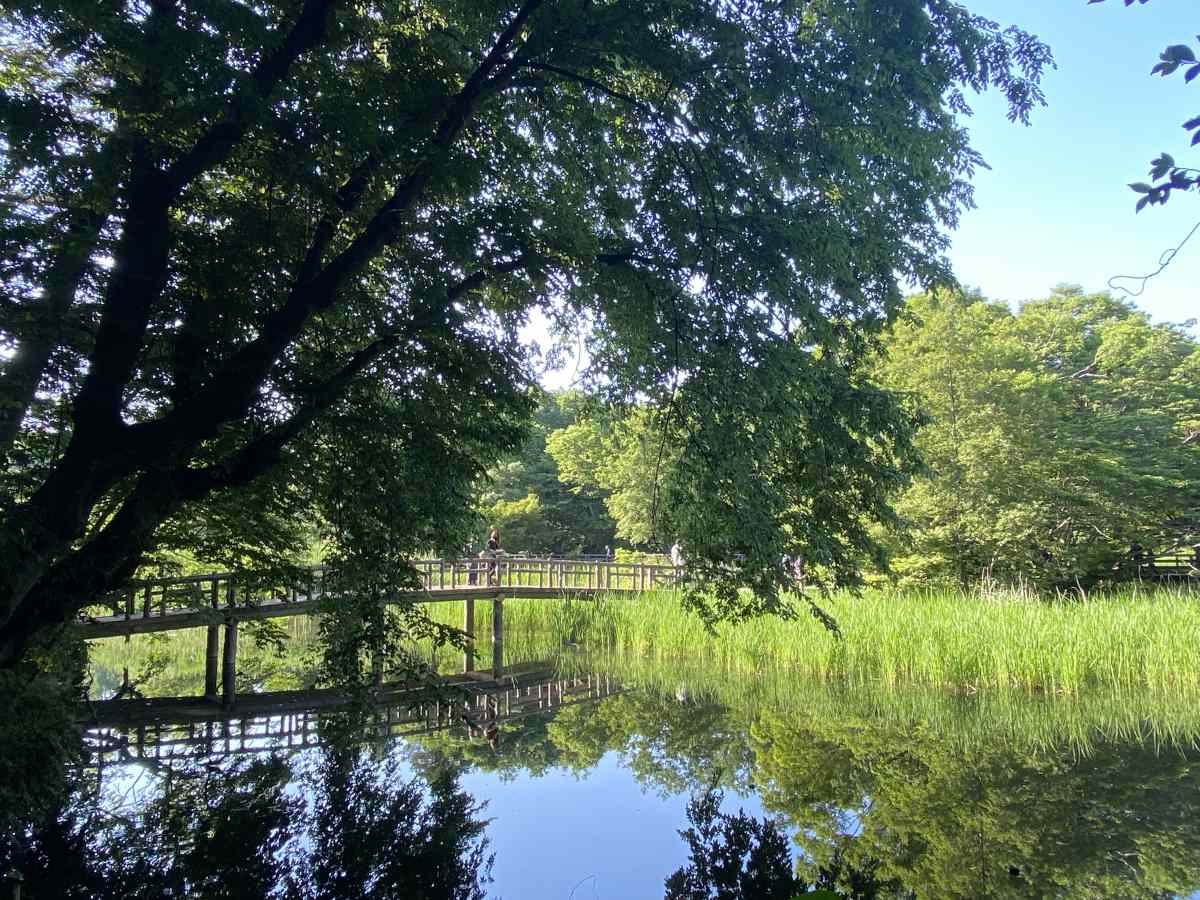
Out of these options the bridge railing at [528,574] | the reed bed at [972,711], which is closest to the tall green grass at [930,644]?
the reed bed at [972,711]

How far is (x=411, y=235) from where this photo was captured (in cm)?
574

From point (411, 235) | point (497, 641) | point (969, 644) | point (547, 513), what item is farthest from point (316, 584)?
point (547, 513)

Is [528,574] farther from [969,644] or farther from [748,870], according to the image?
[748,870]

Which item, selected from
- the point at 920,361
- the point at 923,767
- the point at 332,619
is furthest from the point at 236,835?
the point at 920,361

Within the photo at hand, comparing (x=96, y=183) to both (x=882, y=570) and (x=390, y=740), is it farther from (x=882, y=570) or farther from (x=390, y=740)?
(x=390, y=740)

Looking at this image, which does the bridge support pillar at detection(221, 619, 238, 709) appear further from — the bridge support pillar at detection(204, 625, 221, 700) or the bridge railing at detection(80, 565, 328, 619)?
the bridge railing at detection(80, 565, 328, 619)

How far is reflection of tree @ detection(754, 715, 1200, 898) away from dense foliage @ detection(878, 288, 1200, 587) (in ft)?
30.0

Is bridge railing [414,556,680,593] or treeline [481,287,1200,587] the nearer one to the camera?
bridge railing [414,556,680,593]

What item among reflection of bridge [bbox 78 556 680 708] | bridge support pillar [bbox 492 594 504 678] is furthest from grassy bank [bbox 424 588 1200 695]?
bridge support pillar [bbox 492 594 504 678]

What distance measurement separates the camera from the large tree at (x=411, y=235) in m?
4.12

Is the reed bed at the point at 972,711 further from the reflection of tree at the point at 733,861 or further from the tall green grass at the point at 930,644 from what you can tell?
the reflection of tree at the point at 733,861

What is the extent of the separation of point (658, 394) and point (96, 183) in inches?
154

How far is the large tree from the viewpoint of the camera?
4.12 m

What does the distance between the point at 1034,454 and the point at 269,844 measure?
1809 centimetres
